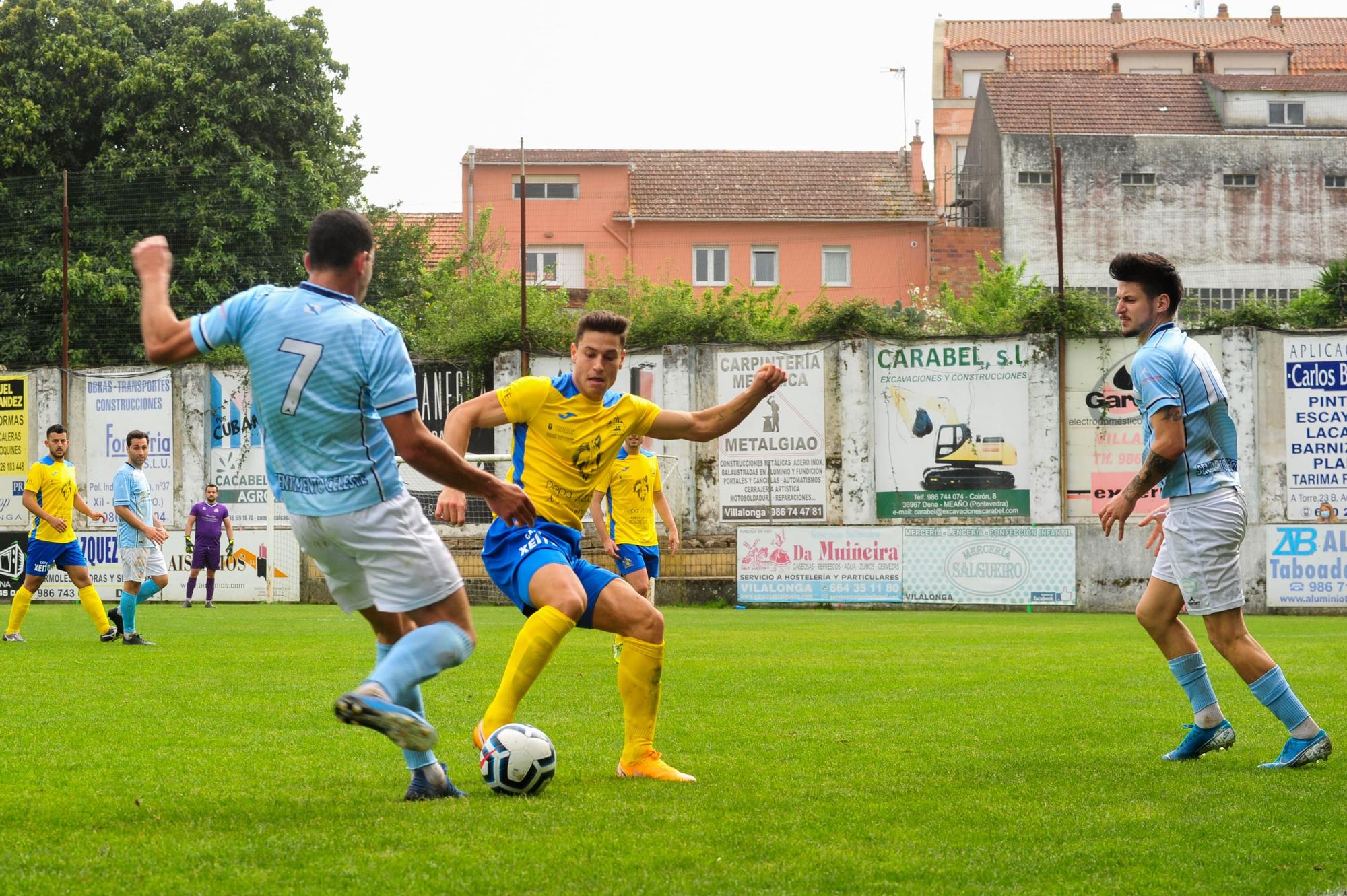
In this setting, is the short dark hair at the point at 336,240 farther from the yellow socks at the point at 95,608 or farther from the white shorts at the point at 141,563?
the yellow socks at the point at 95,608

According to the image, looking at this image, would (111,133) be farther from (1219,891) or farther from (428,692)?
(1219,891)

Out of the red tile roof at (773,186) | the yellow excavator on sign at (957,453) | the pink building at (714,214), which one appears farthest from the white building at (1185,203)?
the yellow excavator on sign at (957,453)

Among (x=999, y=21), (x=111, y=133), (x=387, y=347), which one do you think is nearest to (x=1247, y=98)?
(x=999, y=21)

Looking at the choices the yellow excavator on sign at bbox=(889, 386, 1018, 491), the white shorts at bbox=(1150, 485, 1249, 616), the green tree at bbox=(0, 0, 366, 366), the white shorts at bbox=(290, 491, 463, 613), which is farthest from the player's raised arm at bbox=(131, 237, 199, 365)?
the green tree at bbox=(0, 0, 366, 366)

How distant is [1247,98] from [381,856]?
4971 centimetres

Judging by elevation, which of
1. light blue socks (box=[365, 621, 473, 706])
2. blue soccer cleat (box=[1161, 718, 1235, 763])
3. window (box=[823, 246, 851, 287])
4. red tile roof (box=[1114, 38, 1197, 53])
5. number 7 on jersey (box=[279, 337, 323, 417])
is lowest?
blue soccer cleat (box=[1161, 718, 1235, 763])

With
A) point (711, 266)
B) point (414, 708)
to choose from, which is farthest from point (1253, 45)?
point (414, 708)

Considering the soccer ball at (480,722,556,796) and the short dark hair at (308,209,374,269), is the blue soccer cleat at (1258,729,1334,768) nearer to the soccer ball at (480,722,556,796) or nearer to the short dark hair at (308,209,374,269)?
the soccer ball at (480,722,556,796)

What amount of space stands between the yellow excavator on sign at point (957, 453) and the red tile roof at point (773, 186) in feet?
67.7

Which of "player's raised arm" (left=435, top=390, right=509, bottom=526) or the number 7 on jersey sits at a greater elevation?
the number 7 on jersey

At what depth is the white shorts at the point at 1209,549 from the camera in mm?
7008

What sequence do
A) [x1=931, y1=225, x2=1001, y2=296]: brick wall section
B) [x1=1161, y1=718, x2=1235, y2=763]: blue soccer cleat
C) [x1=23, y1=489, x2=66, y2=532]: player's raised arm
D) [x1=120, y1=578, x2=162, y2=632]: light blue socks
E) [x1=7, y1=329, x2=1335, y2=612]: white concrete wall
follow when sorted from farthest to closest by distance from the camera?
[x1=931, y1=225, x2=1001, y2=296]: brick wall section < [x1=7, y1=329, x2=1335, y2=612]: white concrete wall < [x1=23, y1=489, x2=66, y2=532]: player's raised arm < [x1=120, y1=578, x2=162, y2=632]: light blue socks < [x1=1161, y1=718, x2=1235, y2=763]: blue soccer cleat

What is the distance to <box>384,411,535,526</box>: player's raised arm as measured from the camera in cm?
507

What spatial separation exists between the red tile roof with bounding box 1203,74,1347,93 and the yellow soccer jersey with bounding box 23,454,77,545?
41.7 m
